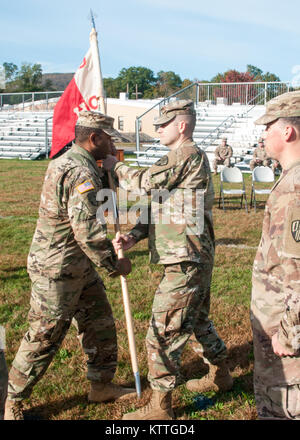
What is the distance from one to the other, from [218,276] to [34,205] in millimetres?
7028

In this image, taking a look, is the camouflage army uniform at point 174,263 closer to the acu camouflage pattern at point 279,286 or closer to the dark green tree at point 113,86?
the acu camouflage pattern at point 279,286

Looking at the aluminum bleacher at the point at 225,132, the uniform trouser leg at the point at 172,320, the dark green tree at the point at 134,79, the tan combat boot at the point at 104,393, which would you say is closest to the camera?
the uniform trouser leg at the point at 172,320

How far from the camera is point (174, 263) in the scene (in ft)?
11.8

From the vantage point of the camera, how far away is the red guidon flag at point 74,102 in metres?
4.56

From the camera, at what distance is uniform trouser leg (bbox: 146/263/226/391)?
356 centimetres

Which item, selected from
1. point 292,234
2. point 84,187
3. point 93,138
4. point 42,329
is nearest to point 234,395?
point 42,329

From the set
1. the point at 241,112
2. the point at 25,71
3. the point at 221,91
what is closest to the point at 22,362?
the point at 241,112

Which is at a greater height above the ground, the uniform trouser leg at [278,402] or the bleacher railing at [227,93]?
the bleacher railing at [227,93]

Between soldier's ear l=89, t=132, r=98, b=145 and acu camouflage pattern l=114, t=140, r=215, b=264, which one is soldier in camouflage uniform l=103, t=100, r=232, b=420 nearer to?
acu camouflage pattern l=114, t=140, r=215, b=264

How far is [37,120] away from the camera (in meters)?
37.1

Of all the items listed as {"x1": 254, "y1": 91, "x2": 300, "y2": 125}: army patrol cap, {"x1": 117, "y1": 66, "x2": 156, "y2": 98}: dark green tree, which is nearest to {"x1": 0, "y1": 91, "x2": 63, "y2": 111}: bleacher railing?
{"x1": 254, "y1": 91, "x2": 300, "y2": 125}: army patrol cap

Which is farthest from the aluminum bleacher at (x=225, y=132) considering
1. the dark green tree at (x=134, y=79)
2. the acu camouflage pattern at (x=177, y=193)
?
the dark green tree at (x=134, y=79)

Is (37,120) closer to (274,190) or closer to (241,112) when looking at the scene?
(241,112)

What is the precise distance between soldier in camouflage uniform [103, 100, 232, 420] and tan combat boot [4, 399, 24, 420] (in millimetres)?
814
